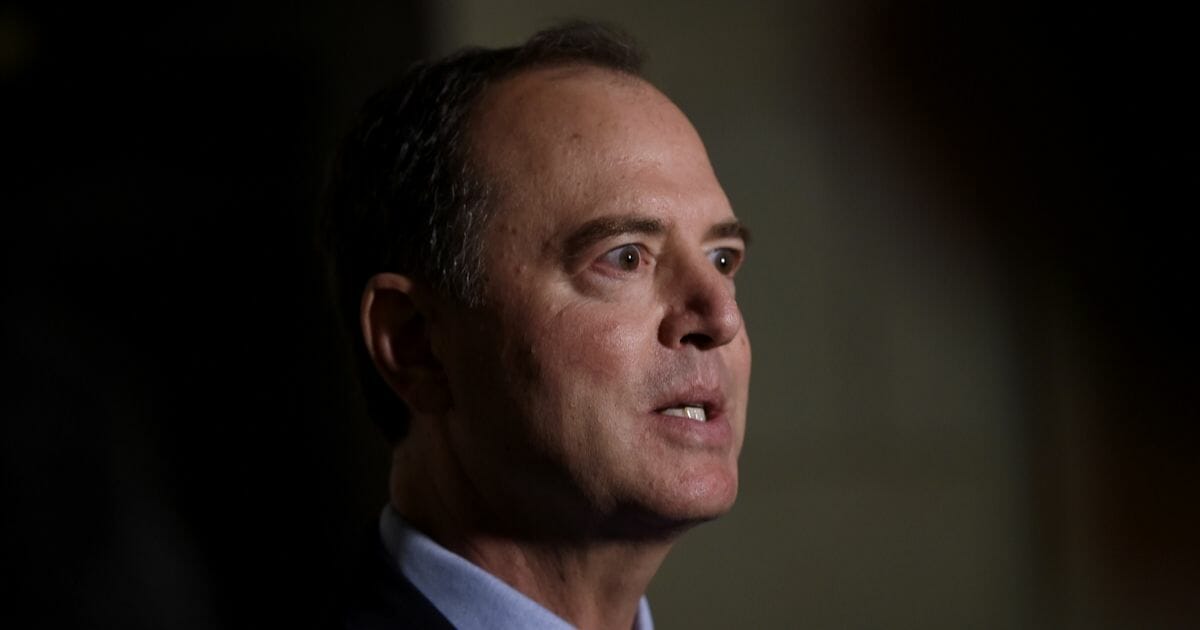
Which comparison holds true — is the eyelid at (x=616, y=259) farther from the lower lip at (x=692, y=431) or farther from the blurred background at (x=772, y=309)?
the blurred background at (x=772, y=309)

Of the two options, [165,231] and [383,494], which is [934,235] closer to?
[383,494]

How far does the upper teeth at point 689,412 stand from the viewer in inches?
53.6

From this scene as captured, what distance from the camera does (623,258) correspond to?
138cm

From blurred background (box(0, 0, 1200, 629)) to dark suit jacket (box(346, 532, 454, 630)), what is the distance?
905 millimetres

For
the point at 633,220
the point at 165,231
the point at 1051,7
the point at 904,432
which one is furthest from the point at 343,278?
the point at 1051,7

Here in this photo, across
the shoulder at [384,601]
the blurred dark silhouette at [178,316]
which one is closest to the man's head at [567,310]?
the shoulder at [384,601]

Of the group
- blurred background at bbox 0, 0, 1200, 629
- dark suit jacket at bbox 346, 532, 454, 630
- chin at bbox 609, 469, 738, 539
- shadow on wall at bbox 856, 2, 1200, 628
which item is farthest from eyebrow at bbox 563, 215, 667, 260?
shadow on wall at bbox 856, 2, 1200, 628

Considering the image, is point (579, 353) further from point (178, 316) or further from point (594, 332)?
point (178, 316)

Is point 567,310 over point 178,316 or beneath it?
over

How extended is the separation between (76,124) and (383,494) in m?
0.88

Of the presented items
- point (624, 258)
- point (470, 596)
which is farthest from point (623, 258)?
point (470, 596)

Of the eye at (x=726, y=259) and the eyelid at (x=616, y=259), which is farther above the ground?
the eyelid at (x=616, y=259)

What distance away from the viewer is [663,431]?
52.5 inches

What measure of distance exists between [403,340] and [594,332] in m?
0.25
